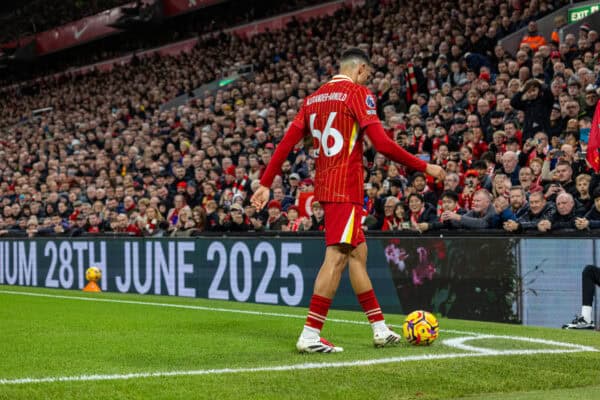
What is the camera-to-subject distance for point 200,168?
18.7m

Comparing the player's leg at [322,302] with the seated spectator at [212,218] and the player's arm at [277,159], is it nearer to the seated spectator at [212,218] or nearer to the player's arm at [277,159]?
the player's arm at [277,159]

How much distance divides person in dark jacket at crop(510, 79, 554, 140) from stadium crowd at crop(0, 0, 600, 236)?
0.07 ft

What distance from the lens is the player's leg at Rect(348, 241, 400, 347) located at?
6434mm

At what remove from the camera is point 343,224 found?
6.26 meters

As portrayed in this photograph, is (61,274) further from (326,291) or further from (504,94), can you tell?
(326,291)

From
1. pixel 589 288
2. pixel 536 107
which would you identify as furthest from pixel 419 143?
pixel 589 288

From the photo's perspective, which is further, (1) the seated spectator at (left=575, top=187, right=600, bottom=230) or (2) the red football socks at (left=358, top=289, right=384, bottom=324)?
(1) the seated spectator at (left=575, top=187, right=600, bottom=230)

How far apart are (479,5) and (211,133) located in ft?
23.2

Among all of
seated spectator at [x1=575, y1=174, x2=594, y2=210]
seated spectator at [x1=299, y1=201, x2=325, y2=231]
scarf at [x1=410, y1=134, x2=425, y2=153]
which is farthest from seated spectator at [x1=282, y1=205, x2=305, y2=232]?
seated spectator at [x1=575, y1=174, x2=594, y2=210]

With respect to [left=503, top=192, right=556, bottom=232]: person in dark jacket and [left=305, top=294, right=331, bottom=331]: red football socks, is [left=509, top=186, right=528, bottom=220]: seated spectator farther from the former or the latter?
[left=305, top=294, right=331, bottom=331]: red football socks

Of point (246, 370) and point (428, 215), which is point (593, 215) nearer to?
point (428, 215)

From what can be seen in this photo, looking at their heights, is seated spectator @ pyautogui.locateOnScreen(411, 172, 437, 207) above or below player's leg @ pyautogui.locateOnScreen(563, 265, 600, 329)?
above

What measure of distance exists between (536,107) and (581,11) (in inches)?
235

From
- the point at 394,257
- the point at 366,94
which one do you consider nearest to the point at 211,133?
the point at 394,257
